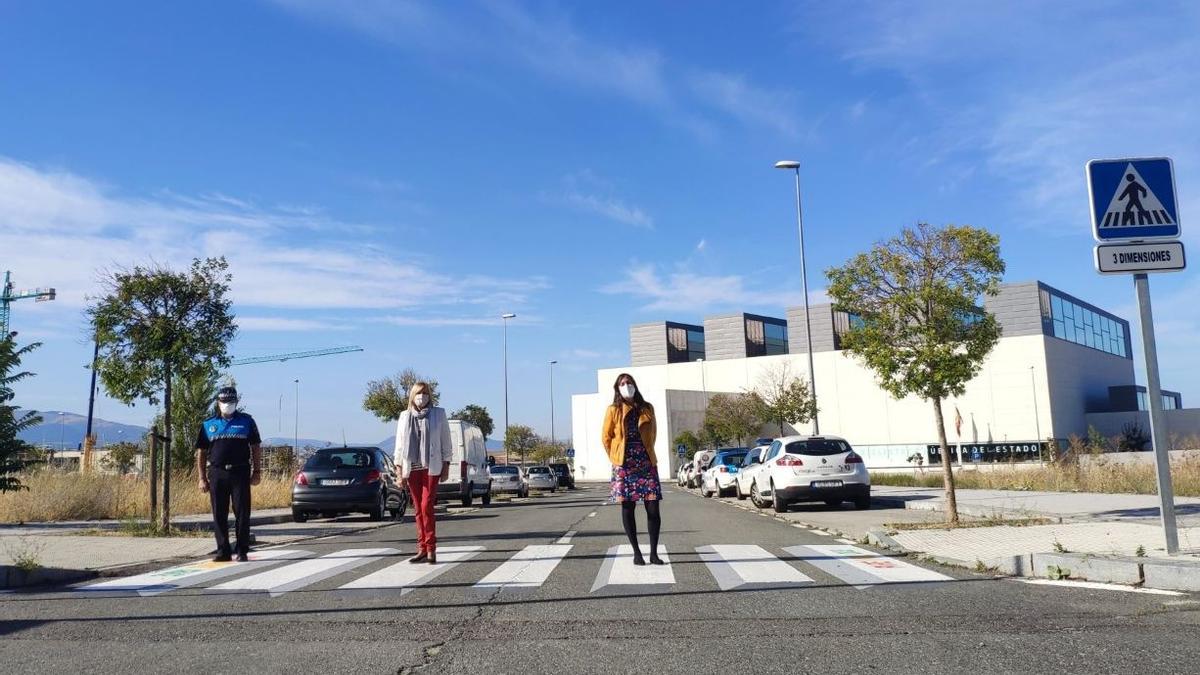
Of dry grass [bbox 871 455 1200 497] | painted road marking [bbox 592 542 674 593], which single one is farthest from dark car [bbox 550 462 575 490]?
painted road marking [bbox 592 542 674 593]

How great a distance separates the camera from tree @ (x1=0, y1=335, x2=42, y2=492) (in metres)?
14.2

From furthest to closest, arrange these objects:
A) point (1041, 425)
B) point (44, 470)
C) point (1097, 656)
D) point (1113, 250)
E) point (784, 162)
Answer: point (1041, 425) → point (784, 162) → point (44, 470) → point (1113, 250) → point (1097, 656)

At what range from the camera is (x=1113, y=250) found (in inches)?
308

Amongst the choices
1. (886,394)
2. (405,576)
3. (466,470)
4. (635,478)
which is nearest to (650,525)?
(635,478)

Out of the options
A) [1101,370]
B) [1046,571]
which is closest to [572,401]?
[1101,370]

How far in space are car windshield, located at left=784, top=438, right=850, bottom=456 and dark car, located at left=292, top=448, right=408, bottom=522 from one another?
802 cm

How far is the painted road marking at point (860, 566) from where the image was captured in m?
7.55

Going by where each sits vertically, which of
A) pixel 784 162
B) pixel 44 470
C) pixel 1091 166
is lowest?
pixel 44 470

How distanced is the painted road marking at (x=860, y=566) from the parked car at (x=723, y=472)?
56.0 ft

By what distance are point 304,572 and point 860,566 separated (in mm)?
5313

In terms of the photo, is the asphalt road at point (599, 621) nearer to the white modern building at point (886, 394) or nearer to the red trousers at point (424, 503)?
the red trousers at point (424, 503)

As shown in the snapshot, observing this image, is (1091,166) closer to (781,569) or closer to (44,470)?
(781,569)

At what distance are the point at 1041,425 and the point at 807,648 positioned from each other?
69.1 m

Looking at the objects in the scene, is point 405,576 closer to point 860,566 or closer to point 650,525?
point 650,525
